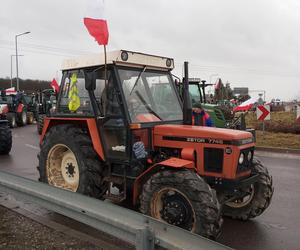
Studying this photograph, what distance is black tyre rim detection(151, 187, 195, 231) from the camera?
429cm

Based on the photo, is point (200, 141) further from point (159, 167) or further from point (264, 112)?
point (264, 112)

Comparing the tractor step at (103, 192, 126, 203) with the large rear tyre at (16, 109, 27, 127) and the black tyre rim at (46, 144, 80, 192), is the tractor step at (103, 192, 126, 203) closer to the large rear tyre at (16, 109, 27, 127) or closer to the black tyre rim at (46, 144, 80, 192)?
the black tyre rim at (46, 144, 80, 192)

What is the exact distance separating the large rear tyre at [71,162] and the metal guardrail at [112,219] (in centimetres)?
107

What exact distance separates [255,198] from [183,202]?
137 centimetres

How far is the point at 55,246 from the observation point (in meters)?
4.16

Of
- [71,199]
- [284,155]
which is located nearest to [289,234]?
[71,199]

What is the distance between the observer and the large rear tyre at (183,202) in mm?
4090

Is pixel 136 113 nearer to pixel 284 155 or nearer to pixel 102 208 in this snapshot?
pixel 102 208

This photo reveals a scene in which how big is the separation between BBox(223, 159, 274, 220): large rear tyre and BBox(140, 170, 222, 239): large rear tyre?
3.53 ft

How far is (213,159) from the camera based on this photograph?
15.3 ft

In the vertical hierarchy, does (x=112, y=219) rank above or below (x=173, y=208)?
above

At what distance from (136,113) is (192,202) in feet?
4.89

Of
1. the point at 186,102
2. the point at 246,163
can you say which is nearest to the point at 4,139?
the point at 186,102

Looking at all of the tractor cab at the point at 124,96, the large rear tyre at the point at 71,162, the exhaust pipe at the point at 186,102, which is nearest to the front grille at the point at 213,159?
the exhaust pipe at the point at 186,102
